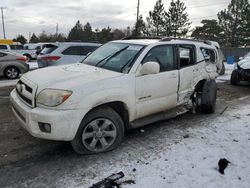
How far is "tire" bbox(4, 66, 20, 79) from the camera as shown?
11.0 m

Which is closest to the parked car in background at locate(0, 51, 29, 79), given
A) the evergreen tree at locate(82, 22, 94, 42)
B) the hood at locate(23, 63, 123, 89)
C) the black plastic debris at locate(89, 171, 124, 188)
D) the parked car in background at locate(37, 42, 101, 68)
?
the parked car in background at locate(37, 42, 101, 68)

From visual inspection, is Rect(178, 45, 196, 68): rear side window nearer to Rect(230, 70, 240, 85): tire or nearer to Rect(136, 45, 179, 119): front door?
Rect(136, 45, 179, 119): front door

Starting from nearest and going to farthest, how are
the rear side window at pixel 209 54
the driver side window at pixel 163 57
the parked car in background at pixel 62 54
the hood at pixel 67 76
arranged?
1. the hood at pixel 67 76
2. the driver side window at pixel 163 57
3. the rear side window at pixel 209 54
4. the parked car in background at pixel 62 54

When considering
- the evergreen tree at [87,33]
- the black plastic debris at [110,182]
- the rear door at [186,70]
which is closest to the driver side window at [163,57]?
the rear door at [186,70]

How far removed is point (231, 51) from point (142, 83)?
1108 inches

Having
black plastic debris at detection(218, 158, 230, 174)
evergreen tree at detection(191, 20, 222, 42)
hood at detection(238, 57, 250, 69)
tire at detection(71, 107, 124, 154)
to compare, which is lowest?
black plastic debris at detection(218, 158, 230, 174)

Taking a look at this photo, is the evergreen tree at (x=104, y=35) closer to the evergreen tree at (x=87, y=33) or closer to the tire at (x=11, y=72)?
the evergreen tree at (x=87, y=33)

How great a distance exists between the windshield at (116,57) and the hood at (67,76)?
0.64 ft

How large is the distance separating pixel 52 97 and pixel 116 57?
1.57m

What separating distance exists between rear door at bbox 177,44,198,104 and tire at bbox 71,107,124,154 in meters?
1.67

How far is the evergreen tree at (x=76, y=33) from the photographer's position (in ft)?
201

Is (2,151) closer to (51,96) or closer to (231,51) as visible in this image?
(51,96)

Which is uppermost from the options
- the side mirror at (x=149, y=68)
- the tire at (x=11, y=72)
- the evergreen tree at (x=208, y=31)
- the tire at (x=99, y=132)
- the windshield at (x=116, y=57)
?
the evergreen tree at (x=208, y=31)

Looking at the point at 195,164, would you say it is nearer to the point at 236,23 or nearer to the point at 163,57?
the point at 163,57
